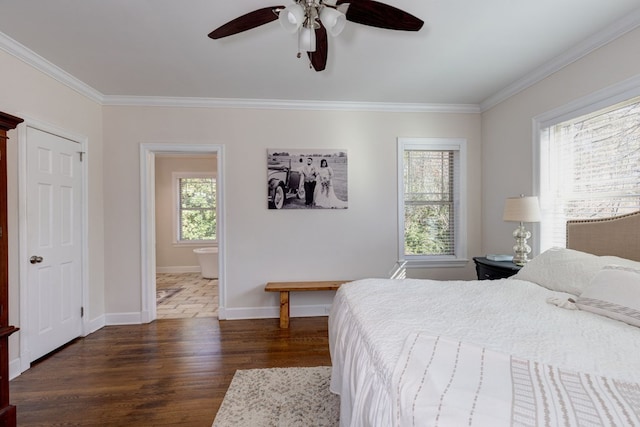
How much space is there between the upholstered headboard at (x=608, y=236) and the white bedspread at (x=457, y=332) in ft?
2.39

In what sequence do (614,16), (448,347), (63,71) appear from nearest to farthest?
(448,347) < (614,16) < (63,71)

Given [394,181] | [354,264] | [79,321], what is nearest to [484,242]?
[394,181]

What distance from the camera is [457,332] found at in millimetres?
1166

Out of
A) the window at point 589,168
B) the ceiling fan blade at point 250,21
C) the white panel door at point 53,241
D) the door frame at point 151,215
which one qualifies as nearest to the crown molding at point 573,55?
the window at point 589,168

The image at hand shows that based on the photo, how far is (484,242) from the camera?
3.66 metres

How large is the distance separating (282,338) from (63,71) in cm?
339

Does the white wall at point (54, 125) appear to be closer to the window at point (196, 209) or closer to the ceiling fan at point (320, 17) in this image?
the ceiling fan at point (320, 17)

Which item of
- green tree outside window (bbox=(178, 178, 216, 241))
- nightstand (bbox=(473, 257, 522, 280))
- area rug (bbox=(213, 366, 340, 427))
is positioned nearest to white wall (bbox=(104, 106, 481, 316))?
nightstand (bbox=(473, 257, 522, 280))

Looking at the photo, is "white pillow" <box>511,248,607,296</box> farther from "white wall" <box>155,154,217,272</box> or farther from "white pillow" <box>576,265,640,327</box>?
"white wall" <box>155,154,217,272</box>

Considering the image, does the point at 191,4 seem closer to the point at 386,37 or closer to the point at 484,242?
the point at 386,37

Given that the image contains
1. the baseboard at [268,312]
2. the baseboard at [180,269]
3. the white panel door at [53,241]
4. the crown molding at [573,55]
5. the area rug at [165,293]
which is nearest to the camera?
the crown molding at [573,55]

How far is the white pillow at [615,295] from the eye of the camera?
4.28 ft

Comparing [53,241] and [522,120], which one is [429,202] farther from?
[53,241]

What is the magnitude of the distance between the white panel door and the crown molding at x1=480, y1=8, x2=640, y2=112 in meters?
4.66
